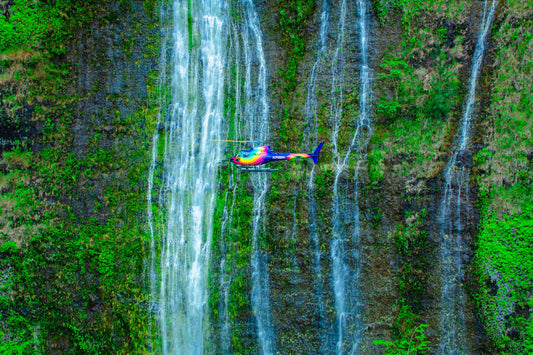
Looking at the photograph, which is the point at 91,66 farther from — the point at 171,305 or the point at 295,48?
the point at 171,305

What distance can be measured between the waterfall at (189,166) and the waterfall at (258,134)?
86cm

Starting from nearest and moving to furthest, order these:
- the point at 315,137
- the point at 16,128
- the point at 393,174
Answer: the point at 393,174 < the point at 315,137 < the point at 16,128

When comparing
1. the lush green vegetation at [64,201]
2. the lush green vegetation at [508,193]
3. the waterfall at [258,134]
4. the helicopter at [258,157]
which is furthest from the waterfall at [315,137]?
the lush green vegetation at [64,201]

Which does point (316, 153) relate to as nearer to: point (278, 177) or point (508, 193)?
point (278, 177)

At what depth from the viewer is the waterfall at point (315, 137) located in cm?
1298

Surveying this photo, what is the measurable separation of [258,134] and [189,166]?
2.47 meters

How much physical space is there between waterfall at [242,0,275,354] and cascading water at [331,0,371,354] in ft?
7.08

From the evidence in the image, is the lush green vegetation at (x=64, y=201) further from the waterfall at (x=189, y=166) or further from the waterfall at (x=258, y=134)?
the waterfall at (x=258, y=134)

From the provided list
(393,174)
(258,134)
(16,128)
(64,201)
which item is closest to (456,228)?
(393,174)

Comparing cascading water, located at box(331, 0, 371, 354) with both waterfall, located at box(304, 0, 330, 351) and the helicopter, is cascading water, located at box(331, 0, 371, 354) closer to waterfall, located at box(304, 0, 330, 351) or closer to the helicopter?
waterfall, located at box(304, 0, 330, 351)

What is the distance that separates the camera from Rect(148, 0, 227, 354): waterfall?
43.9ft

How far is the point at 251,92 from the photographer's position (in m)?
13.6

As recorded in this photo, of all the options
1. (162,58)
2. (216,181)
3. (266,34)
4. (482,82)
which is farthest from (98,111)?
(482,82)

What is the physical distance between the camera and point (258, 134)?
1345 cm
